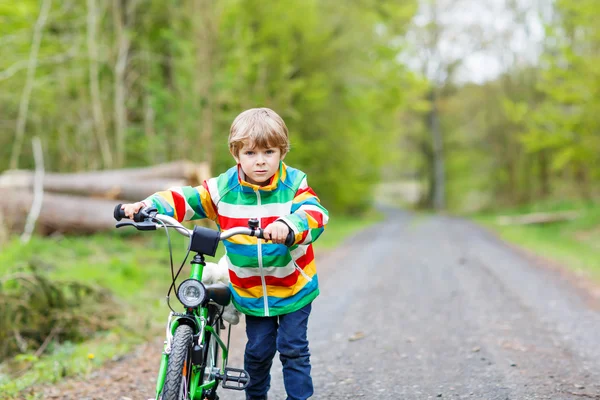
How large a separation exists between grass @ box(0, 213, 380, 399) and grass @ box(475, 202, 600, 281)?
22.8ft

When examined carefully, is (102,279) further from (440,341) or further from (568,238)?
(568,238)

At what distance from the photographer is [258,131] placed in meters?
2.93

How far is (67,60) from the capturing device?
1350 cm

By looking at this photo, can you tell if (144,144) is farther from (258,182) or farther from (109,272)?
(258,182)

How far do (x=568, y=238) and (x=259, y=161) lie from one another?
14.8m

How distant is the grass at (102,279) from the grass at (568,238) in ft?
22.8

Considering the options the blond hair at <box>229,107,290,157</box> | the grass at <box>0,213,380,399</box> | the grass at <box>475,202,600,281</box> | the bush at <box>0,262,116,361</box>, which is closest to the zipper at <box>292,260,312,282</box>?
the blond hair at <box>229,107,290,157</box>

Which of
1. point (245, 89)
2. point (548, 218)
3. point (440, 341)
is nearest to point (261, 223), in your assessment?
point (440, 341)

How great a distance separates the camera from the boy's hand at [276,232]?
263 centimetres

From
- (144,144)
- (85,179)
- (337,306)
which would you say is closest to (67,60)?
(144,144)

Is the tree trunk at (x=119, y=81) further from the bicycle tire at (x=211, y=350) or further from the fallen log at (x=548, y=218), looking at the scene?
the fallen log at (x=548, y=218)

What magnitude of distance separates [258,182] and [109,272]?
222 inches

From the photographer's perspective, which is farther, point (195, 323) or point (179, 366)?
point (195, 323)

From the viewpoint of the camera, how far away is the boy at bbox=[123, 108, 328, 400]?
298cm
